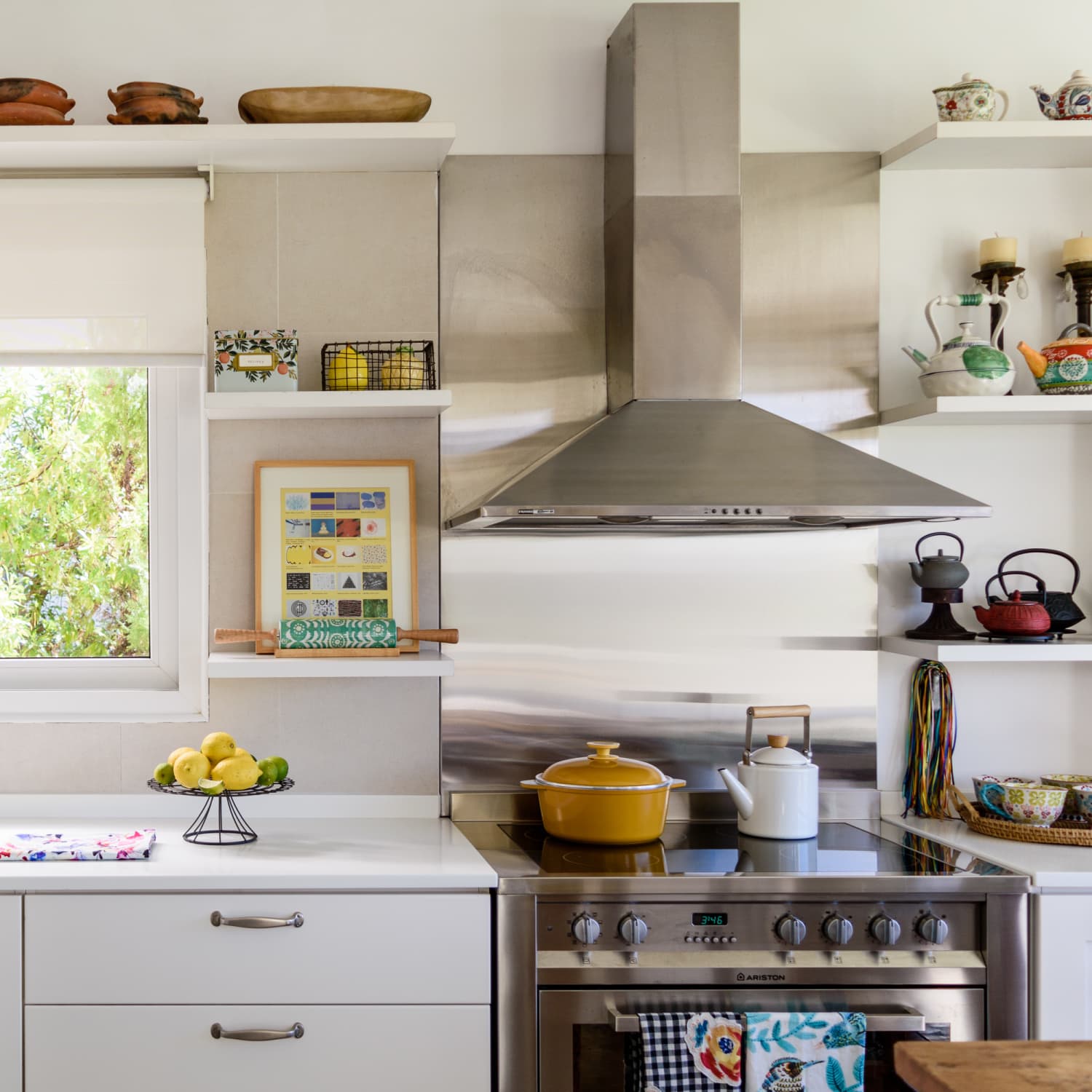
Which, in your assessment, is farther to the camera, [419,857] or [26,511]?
[26,511]

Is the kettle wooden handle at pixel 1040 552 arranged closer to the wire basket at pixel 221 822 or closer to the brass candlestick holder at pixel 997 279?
the brass candlestick holder at pixel 997 279

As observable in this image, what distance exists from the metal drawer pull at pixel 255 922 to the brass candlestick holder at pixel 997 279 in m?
1.89

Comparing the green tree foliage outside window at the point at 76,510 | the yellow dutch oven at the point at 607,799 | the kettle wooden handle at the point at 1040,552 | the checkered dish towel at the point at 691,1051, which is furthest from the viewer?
the green tree foliage outside window at the point at 76,510

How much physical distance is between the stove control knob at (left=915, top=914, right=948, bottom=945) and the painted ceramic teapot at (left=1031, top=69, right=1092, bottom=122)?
1706 mm

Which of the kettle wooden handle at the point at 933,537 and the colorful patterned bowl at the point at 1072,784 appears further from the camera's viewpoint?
the kettle wooden handle at the point at 933,537

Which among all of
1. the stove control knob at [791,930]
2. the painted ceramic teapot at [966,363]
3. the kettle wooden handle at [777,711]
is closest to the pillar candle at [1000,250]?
the painted ceramic teapot at [966,363]

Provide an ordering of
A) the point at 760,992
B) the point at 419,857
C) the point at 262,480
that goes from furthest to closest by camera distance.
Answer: the point at 262,480 → the point at 419,857 → the point at 760,992

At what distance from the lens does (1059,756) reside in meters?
2.59

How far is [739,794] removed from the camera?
88.7 inches

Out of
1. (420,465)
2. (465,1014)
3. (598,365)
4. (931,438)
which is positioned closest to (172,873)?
(465,1014)

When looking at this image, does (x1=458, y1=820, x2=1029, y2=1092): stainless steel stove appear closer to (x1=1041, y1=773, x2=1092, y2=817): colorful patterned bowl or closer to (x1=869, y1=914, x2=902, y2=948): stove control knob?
(x1=869, y1=914, x2=902, y2=948): stove control knob

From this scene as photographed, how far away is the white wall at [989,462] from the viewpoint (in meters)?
2.58

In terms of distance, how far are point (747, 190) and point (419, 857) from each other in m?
1.64

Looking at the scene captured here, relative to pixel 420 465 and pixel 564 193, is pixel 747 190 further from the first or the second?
pixel 420 465
